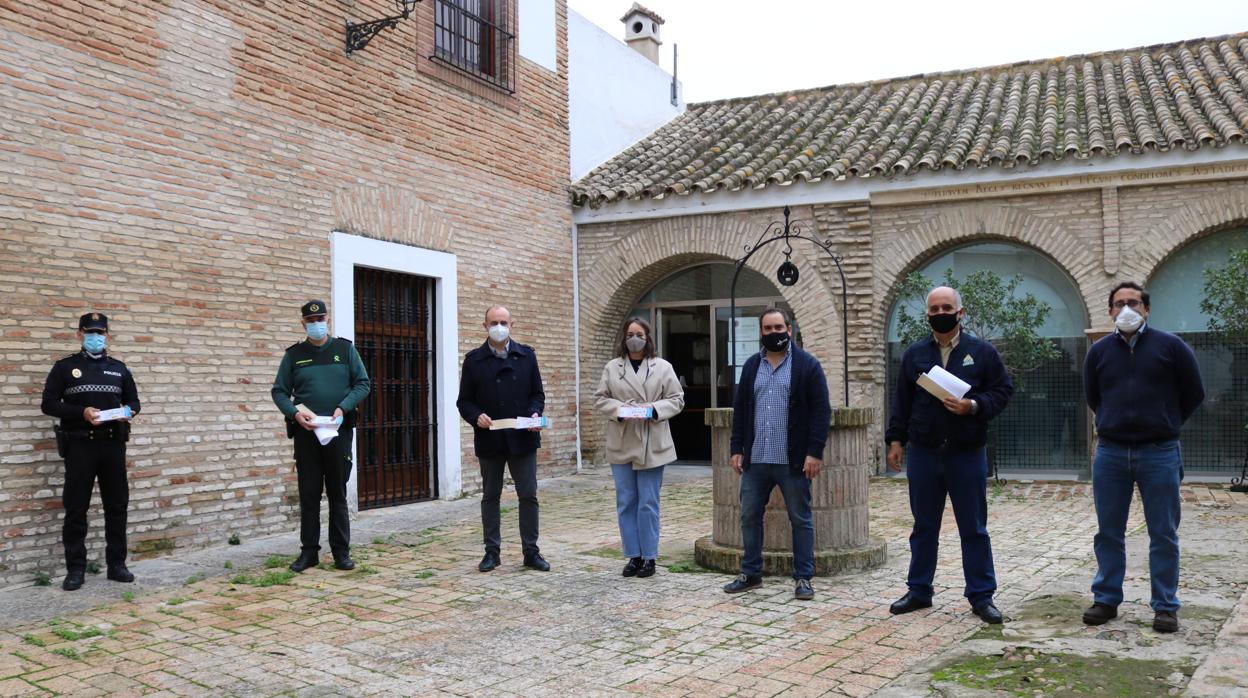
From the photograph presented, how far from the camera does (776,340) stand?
20.9ft

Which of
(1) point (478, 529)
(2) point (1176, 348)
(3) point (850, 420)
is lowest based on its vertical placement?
(1) point (478, 529)

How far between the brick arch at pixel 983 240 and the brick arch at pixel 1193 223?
59 cm

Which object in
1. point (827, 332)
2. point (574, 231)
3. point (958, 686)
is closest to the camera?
point (958, 686)

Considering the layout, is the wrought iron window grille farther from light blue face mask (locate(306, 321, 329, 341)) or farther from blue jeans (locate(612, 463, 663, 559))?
blue jeans (locate(612, 463, 663, 559))

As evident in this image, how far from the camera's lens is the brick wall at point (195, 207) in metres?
7.24

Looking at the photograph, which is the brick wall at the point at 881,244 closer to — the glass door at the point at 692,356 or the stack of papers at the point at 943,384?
the glass door at the point at 692,356

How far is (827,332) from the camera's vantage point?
1337 cm

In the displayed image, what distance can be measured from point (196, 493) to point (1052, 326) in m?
10.1

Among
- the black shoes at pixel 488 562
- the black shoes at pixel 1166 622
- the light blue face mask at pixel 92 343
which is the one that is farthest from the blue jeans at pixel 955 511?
the light blue face mask at pixel 92 343

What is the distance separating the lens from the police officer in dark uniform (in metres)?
6.88

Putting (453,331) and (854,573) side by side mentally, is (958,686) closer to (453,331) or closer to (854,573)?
(854,573)

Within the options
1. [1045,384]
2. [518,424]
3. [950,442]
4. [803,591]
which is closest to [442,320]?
[518,424]

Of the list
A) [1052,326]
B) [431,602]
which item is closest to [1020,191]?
[1052,326]

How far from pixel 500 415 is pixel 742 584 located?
2.10 meters
